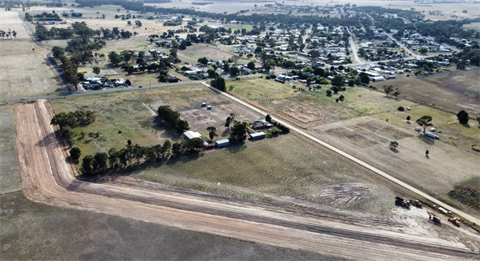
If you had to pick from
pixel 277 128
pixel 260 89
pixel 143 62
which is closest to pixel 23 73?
pixel 143 62

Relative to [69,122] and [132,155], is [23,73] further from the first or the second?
[132,155]

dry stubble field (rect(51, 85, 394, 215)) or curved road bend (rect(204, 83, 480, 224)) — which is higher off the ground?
curved road bend (rect(204, 83, 480, 224))

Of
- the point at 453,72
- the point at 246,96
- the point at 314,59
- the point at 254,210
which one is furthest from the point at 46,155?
the point at 453,72

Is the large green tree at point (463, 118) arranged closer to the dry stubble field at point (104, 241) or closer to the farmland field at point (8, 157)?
the dry stubble field at point (104, 241)

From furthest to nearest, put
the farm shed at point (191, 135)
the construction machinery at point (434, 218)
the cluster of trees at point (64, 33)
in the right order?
the cluster of trees at point (64, 33), the farm shed at point (191, 135), the construction machinery at point (434, 218)

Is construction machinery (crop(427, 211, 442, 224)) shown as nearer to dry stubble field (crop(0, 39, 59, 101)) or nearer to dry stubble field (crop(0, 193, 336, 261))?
dry stubble field (crop(0, 193, 336, 261))

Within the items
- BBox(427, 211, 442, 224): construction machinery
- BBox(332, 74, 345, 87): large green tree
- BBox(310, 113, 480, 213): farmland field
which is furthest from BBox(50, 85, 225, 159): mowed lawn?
BBox(427, 211, 442, 224): construction machinery

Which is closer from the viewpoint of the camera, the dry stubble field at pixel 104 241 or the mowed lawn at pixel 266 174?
the dry stubble field at pixel 104 241

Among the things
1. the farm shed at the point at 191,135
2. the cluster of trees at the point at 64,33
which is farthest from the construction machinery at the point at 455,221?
the cluster of trees at the point at 64,33
